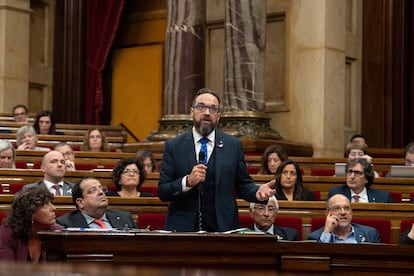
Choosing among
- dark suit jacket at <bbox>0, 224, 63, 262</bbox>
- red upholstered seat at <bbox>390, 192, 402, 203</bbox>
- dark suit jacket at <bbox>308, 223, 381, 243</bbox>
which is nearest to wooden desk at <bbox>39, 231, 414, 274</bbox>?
dark suit jacket at <bbox>0, 224, 63, 262</bbox>

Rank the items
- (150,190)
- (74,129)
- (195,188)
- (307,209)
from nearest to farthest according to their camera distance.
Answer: (195,188) < (307,209) < (150,190) < (74,129)

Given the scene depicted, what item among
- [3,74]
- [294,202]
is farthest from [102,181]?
[3,74]

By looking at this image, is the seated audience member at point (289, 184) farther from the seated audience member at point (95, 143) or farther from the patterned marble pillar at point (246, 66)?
the patterned marble pillar at point (246, 66)

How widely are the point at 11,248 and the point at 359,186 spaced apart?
2.85 metres

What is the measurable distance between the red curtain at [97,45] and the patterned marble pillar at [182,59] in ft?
11.6

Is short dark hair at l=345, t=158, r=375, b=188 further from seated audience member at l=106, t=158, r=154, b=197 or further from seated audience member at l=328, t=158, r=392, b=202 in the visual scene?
seated audience member at l=106, t=158, r=154, b=197

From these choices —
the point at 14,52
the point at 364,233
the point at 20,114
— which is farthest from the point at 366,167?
the point at 14,52

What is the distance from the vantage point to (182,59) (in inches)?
379

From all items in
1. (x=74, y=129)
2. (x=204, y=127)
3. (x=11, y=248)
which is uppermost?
(x=74, y=129)

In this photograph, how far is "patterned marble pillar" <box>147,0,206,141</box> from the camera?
9.59 meters

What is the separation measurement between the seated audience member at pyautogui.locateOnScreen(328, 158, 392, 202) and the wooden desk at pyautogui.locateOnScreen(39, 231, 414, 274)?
2373mm

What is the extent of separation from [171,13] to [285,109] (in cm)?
159

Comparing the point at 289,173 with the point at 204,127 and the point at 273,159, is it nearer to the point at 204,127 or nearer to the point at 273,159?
the point at 273,159

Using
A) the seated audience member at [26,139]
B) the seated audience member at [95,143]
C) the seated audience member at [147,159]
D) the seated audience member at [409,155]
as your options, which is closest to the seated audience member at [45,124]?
the seated audience member at [95,143]
